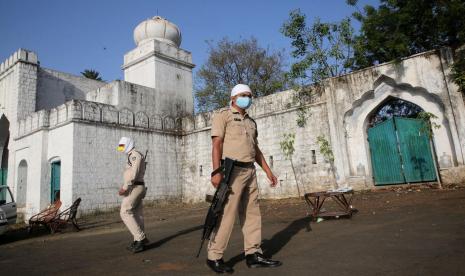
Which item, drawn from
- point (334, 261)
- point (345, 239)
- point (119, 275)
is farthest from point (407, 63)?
point (119, 275)

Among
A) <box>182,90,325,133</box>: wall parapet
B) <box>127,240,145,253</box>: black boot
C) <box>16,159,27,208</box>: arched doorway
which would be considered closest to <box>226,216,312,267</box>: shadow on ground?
<box>127,240,145,253</box>: black boot

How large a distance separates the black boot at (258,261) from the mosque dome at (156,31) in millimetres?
16160

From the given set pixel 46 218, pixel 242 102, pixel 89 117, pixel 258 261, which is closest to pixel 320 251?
pixel 258 261

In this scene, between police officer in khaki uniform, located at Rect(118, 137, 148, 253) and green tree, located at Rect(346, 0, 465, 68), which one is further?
green tree, located at Rect(346, 0, 465, 68)

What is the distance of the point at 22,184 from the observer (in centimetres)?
1504

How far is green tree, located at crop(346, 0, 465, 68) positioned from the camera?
11.1 m

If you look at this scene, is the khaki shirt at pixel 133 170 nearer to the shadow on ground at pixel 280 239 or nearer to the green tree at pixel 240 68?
the shadow on ground at pixel 280 239

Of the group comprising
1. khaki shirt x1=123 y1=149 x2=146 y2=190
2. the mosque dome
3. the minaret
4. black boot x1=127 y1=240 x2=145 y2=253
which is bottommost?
black boot x1=127 y1=240 x2=145 y2=253

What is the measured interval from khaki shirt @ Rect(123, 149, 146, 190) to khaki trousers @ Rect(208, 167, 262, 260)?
2256 mm

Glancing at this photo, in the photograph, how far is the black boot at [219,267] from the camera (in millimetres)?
3266

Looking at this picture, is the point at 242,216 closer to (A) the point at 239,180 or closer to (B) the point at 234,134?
(A) the point at 239,180

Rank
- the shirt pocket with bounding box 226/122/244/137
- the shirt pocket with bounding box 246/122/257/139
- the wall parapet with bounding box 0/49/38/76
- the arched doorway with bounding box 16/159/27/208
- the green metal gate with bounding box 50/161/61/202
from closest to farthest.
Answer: the shirt pocket with bounding box 226/122/244/137
the shirt pocket with bounding box 246/122/257/139
the green metal gate with bounding box 50/161/61/202
the arched doorway with bounding box 16/159/27/208
the wall parapet with bounding box 0/49/38/76

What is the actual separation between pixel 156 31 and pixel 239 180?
630 inches

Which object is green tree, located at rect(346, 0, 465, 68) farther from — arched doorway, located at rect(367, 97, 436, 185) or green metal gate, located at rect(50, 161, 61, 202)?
green metal gate, located at rect(50, 161, 61, 202)
